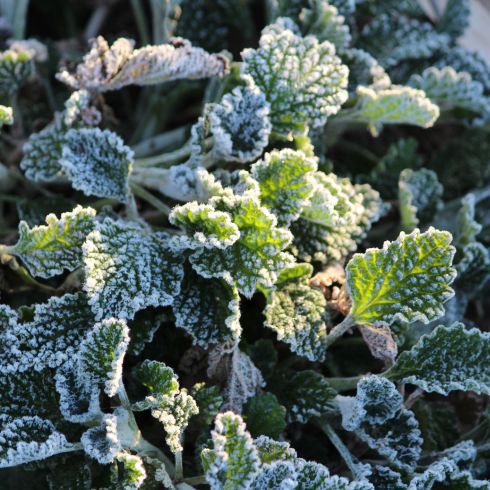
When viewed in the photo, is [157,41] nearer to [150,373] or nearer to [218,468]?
[150,373]

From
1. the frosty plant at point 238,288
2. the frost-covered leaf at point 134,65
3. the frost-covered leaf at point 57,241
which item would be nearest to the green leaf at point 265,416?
the frosty plant at point 238,288

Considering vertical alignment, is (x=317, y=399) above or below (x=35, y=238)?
below

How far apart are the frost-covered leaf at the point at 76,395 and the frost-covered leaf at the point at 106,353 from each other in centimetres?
3

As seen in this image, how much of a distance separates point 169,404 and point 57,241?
31cm

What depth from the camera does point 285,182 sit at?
3.85 ft

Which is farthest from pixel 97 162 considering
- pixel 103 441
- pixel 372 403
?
pixel 372 403

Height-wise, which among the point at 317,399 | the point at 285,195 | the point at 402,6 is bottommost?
the point at 317,399

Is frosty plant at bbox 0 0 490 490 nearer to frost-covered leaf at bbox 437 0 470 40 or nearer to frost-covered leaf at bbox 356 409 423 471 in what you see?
frost-covered leaf at bbox 356 409 423 471

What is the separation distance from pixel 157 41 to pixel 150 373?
82cm

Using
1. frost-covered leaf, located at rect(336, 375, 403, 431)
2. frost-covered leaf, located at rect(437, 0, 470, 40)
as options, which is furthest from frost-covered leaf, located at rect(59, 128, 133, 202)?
frost-covered leaf, located at rect(437, 0, 470, 40)

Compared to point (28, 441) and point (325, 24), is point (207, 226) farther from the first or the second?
point (325, 24)

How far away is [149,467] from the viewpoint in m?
1.12

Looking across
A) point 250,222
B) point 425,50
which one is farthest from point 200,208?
point 425,50

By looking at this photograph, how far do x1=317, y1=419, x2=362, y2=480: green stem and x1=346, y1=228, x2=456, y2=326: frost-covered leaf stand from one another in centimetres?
21
